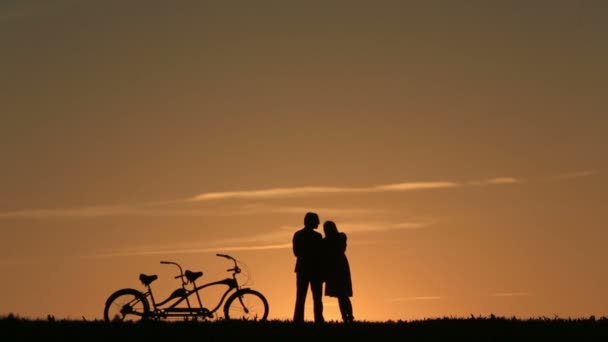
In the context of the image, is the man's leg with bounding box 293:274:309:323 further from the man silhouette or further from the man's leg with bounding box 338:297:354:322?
the man's leg with bounding box 338:297:354:322

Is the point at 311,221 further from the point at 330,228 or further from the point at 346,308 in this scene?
the point at 346,308

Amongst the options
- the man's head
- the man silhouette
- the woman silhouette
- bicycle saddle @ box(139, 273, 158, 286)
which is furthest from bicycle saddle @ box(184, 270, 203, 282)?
the woman silhouette

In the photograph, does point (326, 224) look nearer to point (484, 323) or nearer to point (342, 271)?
point (342, 271)

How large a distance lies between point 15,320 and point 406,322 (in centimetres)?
878

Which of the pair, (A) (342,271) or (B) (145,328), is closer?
(B) (145,328)

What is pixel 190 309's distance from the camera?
33000mm

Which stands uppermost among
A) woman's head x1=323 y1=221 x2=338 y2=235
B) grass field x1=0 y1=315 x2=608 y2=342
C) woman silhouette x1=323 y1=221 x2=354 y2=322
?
woman's head x1=323 y1=221 x2=338 y2=235

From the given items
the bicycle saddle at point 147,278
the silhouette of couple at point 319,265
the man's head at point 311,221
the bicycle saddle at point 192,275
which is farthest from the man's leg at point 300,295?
the bicycle saddle at point 147,278

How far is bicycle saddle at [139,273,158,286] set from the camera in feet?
109

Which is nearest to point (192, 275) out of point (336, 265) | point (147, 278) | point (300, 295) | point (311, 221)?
point (147, 278)

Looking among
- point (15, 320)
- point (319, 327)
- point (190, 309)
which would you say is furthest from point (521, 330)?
point (15, 320)

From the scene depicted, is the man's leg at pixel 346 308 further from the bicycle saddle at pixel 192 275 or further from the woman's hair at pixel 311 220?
the bicycle saddle at pixel 192 275

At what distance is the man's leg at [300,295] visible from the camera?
112ft

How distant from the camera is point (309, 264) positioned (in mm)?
34125
